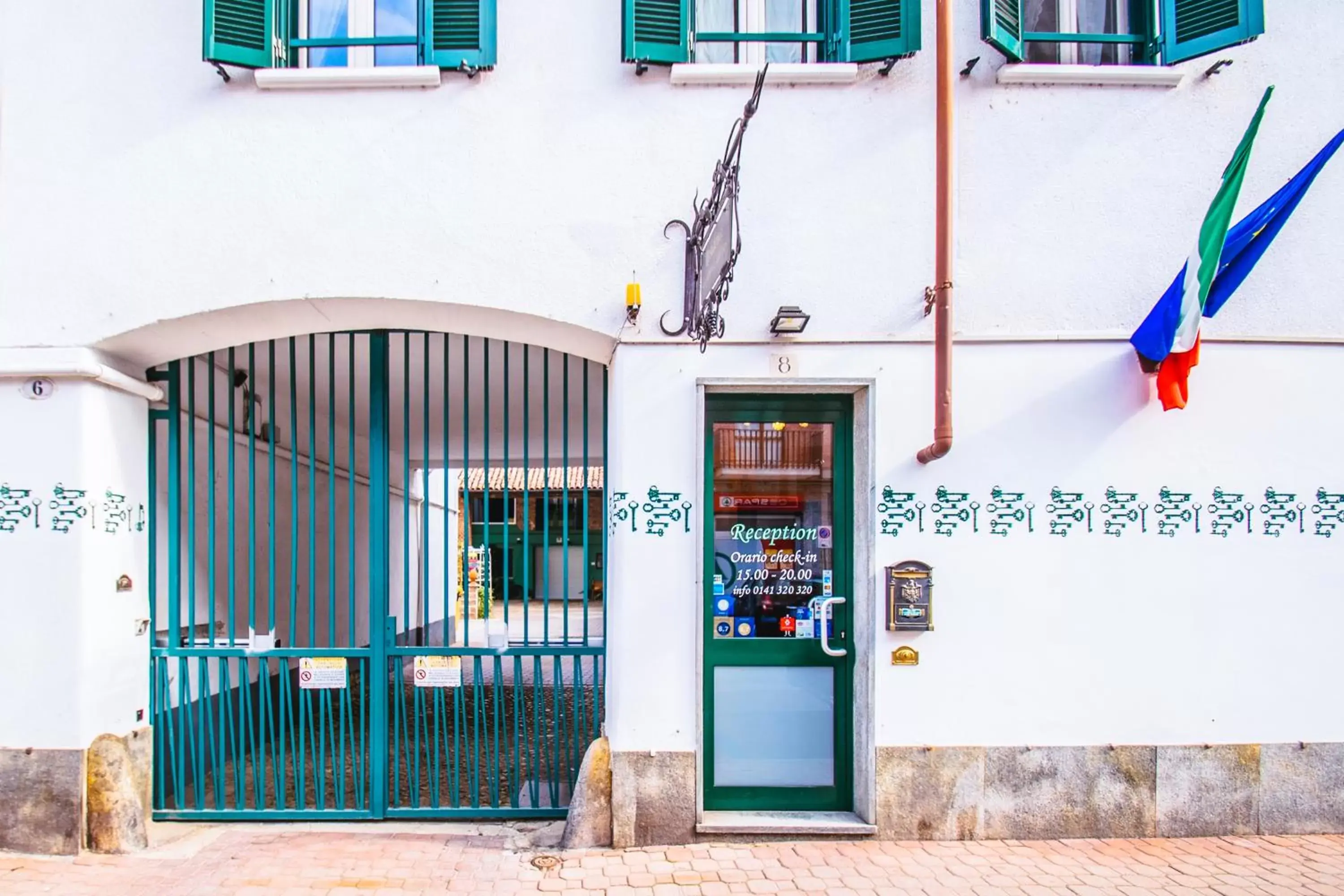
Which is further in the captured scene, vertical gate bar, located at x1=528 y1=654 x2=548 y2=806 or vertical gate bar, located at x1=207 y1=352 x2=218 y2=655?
vertical gate bar, located at x1=207 y1=352 x2=218 y2=655

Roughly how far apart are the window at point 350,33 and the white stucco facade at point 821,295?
0.49ft

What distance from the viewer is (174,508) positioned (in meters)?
5.18

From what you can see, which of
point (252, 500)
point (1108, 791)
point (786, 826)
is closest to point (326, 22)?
point (252, 500)

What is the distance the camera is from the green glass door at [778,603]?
4.86 meters

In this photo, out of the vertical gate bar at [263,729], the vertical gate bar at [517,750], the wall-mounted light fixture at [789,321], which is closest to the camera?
the wall-mounted light fixture at [789,321]

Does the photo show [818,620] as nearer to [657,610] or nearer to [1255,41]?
[657,610]

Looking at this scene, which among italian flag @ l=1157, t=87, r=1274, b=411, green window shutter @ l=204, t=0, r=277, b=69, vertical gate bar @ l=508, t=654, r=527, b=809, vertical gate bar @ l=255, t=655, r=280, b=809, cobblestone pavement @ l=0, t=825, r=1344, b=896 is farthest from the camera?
vertical gate bar @ l=255, t=655, r=280, b=809

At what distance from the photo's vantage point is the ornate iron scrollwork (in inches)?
163

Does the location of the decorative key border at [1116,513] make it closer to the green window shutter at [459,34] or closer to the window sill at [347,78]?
the green window shutter at [459,34]

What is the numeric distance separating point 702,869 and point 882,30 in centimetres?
465

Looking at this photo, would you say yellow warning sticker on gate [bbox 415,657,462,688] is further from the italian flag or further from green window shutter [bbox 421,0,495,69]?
the italian flag

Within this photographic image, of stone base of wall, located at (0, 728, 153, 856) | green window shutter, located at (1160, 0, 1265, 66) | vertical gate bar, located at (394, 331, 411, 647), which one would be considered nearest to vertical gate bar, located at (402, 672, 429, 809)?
vertical gate bar, located at (394, 331, 411, 647)

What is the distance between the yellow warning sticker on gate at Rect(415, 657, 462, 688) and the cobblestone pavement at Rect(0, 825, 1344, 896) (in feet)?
2.75

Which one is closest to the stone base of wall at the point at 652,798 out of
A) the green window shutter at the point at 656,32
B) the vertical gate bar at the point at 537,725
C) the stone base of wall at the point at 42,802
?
the vertical gate bar at the point at 537,725
